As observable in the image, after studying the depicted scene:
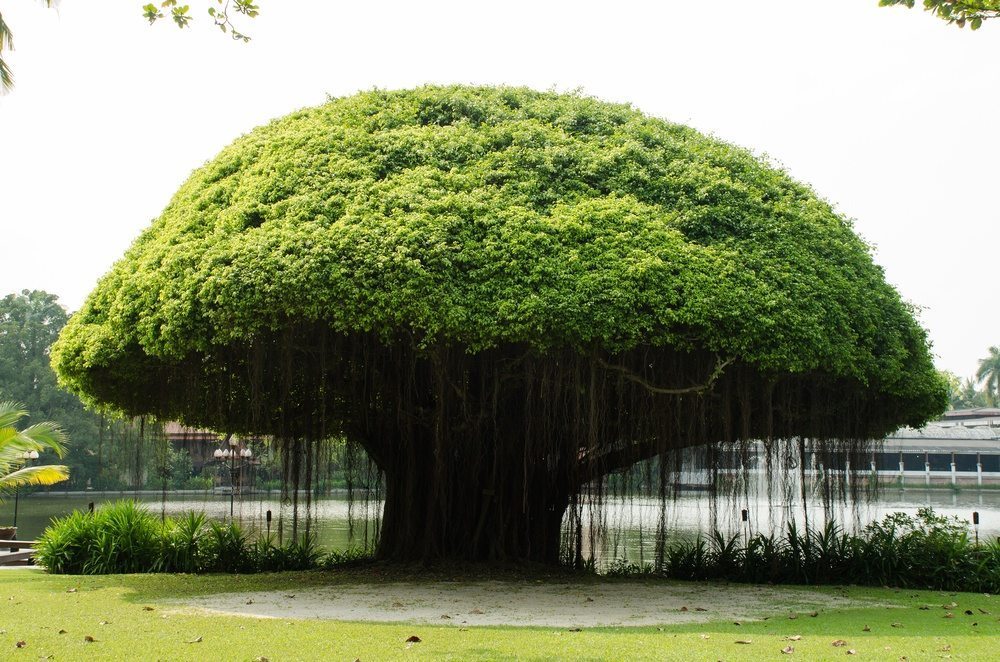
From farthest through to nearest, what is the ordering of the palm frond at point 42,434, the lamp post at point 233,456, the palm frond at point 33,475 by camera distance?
the lamp post at point 233,456 < the palm frond at point 33,475 < the palm frond at point 42,434

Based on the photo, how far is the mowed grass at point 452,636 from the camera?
6.87m

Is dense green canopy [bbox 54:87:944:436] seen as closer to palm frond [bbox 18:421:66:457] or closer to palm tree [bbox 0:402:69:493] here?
palm tree [bbox 0:402:69:493]

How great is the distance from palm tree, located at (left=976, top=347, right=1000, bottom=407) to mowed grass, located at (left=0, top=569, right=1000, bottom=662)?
83109 millimetres

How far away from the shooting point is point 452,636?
7.73 metres

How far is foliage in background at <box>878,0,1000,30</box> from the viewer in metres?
7.27

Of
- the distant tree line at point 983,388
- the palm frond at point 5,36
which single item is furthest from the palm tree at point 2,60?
the distant tree line at point 983,388

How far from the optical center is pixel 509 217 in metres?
10.5

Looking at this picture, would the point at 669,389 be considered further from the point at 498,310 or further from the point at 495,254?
the point at 495,254

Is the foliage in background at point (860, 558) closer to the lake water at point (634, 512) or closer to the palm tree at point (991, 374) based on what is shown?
the lake water at point (634, 512)

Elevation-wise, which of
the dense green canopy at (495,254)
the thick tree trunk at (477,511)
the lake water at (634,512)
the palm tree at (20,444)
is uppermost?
the dense green canopy at (495,254)

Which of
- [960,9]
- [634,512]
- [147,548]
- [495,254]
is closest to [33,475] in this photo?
[147,548]

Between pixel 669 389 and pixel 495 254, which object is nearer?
pixel 495 254

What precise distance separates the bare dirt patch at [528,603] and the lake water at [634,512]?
1288 mm

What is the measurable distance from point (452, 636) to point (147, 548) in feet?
25.5
